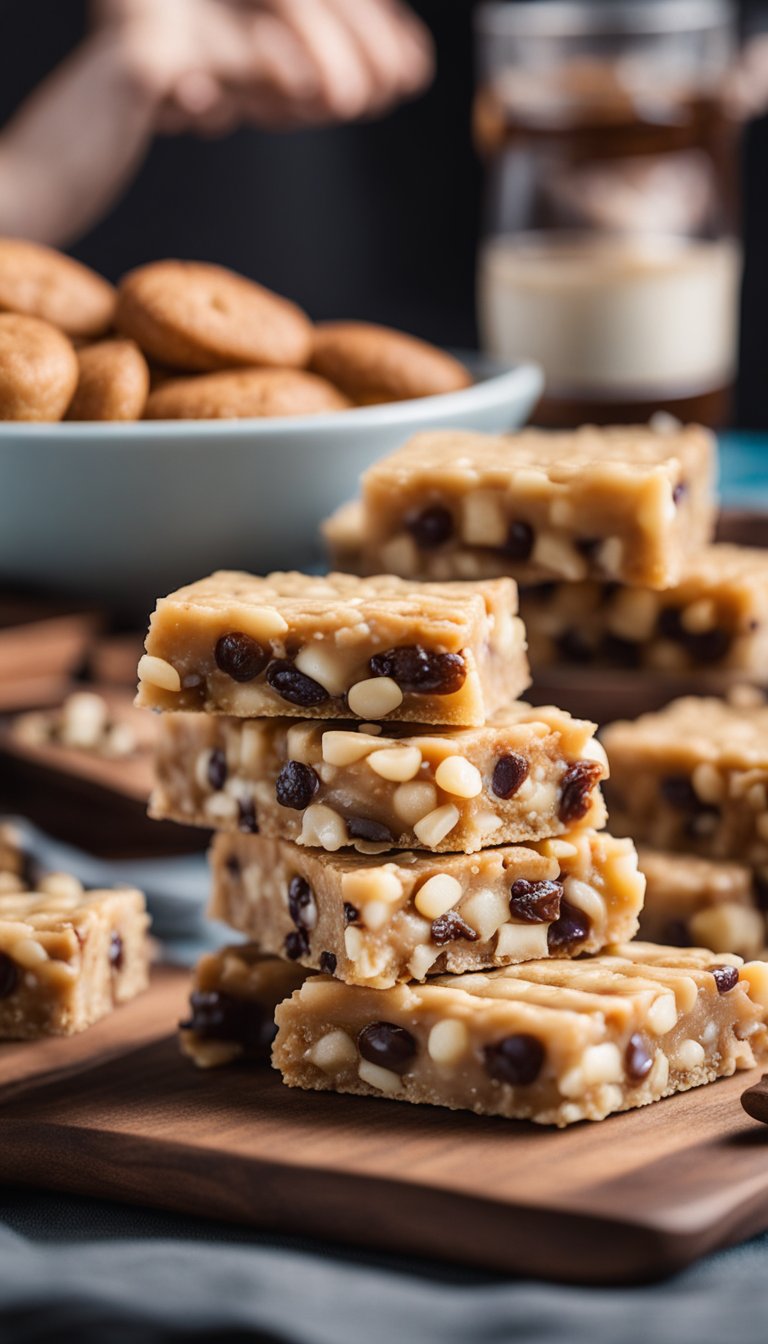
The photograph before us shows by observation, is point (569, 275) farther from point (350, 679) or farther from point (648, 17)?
point (350, 679)

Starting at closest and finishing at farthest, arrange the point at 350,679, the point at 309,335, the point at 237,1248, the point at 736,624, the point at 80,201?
the point at 237,1248 < the point at 350,679 < the point at 736,624 < the point at 309,335 < the point at 80,201

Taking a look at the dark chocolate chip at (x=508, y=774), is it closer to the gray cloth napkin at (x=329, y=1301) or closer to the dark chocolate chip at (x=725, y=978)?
the dark chocolate chip at (x=725, y=978)

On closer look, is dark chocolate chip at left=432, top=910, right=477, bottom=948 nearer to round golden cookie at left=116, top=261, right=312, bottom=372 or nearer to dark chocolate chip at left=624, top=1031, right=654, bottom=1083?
dark chocolate chip at left=624, top=1031, right=654, bottom=1083

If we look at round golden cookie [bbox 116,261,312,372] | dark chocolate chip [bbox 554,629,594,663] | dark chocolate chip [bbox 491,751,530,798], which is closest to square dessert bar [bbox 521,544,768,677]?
dark chocolate chip [bbox 554,629,594,663]

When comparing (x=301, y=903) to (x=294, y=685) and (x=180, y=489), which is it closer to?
(x=294, y=685)

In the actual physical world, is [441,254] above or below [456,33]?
below

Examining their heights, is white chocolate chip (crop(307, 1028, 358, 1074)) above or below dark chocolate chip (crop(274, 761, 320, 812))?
below

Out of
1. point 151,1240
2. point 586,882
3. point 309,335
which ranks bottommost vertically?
point 151,1240

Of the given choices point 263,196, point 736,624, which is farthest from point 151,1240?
point 263,196
